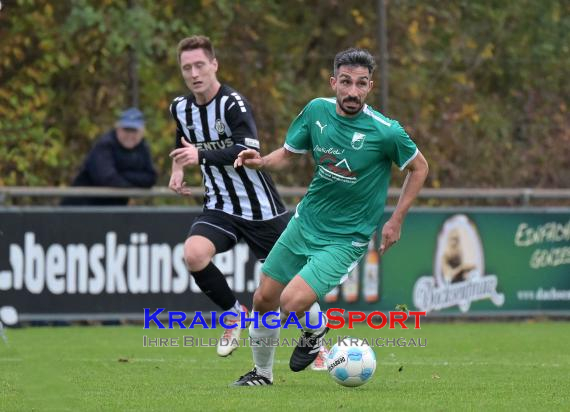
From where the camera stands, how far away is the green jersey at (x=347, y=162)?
28.5 feet

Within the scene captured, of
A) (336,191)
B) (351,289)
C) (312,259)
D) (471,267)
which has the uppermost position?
(336,191)

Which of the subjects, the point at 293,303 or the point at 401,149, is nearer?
the point at 293,303

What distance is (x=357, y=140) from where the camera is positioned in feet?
28.5

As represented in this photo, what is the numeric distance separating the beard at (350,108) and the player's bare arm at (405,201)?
49 cm

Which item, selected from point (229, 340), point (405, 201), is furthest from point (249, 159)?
point (229, 340)

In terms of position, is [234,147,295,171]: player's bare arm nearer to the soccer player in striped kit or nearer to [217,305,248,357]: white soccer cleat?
the soccer player in striped kit

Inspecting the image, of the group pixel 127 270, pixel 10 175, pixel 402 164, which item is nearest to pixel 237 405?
pixel 402 164

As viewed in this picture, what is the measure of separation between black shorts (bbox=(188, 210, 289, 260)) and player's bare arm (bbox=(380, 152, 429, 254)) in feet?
6.99

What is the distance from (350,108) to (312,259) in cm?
98

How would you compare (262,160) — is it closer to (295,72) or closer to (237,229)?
(237,229)

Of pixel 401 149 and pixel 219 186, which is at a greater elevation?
pixel 401 149

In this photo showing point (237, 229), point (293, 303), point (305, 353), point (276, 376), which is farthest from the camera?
point (237, 229)

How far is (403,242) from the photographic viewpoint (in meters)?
15.3

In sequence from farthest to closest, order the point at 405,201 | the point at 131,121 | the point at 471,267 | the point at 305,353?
1. the point at 471,267
2. the point at 131,121
3. the point at 305,353
4. the point at 405,201
